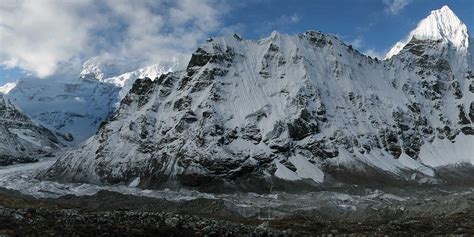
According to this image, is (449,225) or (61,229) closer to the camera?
(61,229)

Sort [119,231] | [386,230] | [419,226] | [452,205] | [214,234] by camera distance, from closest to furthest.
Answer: [119,231] → [214,234] → [386,230] → [419,226] → [452,205]

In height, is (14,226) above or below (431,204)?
below

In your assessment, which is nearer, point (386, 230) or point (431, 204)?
point (386, 230)

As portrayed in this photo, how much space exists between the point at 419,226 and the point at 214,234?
61.4 metres

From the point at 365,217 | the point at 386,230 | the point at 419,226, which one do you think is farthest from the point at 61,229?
the point at 365,217

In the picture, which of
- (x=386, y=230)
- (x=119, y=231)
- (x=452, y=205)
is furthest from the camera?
(x=452, y=205)

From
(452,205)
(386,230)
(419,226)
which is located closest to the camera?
(386,230)

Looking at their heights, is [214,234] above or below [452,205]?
below

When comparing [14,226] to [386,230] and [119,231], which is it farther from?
[386,230]

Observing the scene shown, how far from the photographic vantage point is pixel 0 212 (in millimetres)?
56094

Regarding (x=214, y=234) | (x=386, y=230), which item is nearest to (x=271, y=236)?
(x=214, y=234)

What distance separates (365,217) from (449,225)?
261 feet

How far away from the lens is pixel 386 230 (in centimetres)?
9856

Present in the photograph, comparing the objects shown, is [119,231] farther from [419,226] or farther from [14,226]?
[419,226]
